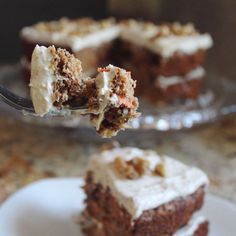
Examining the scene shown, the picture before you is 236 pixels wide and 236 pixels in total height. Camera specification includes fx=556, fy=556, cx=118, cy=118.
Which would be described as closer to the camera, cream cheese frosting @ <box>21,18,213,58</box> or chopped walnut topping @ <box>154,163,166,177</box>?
chopped walnut topping @ <box>154,163,166,177</box>

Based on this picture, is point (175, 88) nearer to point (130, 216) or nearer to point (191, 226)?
point (191, 226)

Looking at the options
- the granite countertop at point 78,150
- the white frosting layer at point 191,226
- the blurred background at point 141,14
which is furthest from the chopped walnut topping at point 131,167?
the blurred background at point 141,14

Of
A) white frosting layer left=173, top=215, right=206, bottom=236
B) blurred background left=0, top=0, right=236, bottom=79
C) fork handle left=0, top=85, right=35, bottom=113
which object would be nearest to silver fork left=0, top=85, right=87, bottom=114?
fork handle left=0, top=85, right=35, bottom=113

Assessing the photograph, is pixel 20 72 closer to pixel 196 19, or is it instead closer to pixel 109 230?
pixel 196 19

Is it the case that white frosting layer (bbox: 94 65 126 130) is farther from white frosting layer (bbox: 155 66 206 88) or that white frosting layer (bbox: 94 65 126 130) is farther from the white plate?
white frosting layer (bbox: 155 66 206 88)

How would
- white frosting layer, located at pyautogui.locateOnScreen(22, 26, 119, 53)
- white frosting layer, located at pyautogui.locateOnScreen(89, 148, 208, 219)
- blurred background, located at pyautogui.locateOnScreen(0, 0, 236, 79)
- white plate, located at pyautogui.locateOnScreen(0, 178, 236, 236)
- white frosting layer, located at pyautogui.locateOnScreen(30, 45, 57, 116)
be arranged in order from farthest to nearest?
blurred background, located at pyautogui.locateOnScreen(0, 0, 236, 79) → white frosting layer, located at pyautogui.locateOnScreen(22, 26, 119, 53) → white plate, located at pyautogui.locateOnScreen(0, 178, 236, 236) → white frosting layer, located at pyautogui.locateOnScreen(89, 148, 208, 219) → white frosting layer, located at pyautogui.locateOnScreen(30, 45, 57, 116)

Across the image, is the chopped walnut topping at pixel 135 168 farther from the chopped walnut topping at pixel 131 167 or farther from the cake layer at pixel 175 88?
the cake layer at pixel 175 88

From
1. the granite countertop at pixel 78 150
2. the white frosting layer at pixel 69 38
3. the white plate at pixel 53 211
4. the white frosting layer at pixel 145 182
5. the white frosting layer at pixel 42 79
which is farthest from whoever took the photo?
the white frosting layer at pixel 69 38

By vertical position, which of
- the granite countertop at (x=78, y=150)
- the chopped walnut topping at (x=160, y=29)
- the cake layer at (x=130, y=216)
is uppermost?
the chopped walnut topping at (x=160, y=29)
